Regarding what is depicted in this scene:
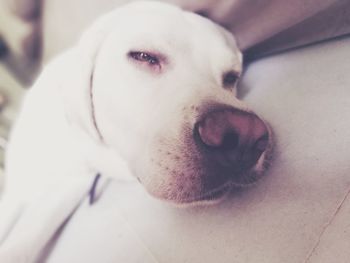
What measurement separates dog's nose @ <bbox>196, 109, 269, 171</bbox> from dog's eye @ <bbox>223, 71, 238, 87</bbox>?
0.32 meters

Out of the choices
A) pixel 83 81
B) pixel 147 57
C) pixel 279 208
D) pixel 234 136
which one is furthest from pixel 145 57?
pixel 279 208

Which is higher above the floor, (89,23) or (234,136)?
(234,136)

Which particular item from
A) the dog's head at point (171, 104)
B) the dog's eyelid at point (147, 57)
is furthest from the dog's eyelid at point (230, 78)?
the dog's eyelid at point (147, 57)

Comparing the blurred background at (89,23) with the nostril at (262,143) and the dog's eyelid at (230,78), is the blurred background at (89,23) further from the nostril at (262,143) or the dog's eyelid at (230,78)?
the nostril at (262,143)

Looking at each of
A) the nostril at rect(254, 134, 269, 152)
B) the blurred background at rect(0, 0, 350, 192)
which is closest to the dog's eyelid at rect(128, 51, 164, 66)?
the blurred background at rect(0, 0, 350, 192)

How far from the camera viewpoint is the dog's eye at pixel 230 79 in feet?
3.45

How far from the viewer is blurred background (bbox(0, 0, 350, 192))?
0.93 m

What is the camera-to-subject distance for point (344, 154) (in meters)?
0.67

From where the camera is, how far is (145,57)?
3.14 feet

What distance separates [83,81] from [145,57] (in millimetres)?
168

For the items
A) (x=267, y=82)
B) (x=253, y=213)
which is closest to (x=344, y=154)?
(x=253, y=213)

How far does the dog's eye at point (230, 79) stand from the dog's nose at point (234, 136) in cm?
32

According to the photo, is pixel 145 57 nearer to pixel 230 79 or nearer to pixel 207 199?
pixel 230 79

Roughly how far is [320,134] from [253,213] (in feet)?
0.61
